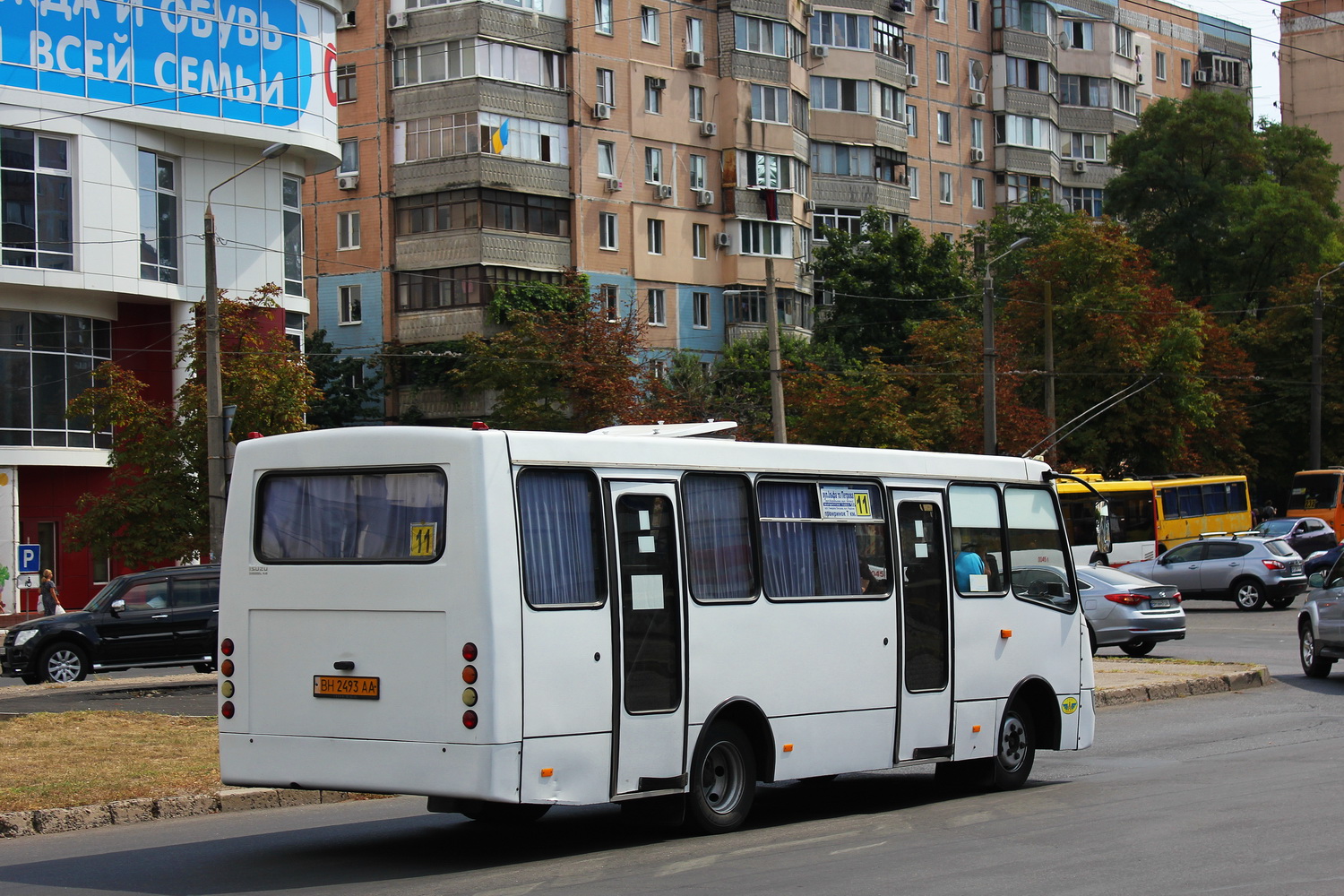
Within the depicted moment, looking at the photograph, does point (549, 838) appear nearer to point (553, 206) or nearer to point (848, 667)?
point (848, 667)

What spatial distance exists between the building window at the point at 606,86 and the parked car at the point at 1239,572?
1118 inches

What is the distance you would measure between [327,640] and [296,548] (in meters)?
0.63

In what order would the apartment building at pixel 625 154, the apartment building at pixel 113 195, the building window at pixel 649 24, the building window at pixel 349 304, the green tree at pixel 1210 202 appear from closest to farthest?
1. the apartment building at pixel 113 195
2. the apartment building at pixel 625 154
3. the building window at pixel 349 304
4. the building window at pixel 649 24
5. the green tree at pixel 1210 202

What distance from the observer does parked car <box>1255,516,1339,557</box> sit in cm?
4659

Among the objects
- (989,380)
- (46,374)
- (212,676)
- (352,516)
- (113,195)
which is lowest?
(212,676)

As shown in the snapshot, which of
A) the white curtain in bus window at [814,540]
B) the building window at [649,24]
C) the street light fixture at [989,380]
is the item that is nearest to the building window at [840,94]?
the building window at [649,24]

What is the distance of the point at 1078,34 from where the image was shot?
83.1 meters

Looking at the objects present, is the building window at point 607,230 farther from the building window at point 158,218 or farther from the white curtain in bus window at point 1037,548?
the white curtain in bus window at point 1037,548

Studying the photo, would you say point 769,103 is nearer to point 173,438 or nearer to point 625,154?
point 625,154

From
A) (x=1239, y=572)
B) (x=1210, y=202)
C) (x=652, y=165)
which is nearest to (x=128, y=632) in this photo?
(x=1239, y=572)

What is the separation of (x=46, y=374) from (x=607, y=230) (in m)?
22.4

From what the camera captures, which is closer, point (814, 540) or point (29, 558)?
point (814, 540)

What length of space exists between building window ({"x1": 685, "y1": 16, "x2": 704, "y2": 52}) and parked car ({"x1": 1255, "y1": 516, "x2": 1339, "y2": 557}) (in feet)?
89.0

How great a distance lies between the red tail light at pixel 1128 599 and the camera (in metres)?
25.9
